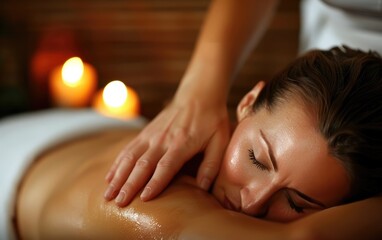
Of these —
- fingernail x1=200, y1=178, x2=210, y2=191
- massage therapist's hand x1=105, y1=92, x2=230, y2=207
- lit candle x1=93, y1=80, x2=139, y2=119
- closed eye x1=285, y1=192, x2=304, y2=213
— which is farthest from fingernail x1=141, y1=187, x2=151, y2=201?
lit candle x1=93, y1=80, x2=139, y2=119

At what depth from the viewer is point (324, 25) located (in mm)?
1651

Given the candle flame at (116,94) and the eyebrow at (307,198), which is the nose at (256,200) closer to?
the eyebrow at (307,198)

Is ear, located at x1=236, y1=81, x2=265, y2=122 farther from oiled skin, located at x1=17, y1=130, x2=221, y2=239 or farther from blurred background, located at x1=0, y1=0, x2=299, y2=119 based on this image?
blurred background, located at x1=0, y1=0, x2=299, y2=119

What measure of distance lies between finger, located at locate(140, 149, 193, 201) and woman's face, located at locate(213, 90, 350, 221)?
0.32 ft

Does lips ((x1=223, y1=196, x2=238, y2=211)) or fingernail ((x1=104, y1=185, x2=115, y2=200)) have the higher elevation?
fingernail ((x1=104, y1=185, x2=115, y2=200))

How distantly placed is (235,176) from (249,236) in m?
0.18

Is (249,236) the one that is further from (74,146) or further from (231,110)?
(231,110)

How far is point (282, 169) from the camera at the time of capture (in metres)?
0.95

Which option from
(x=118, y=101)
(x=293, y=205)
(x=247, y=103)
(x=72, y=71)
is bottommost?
(x=118, y=101)

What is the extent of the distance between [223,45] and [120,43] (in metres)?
1.61

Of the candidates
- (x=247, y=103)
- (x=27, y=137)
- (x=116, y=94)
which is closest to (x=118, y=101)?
(x=116, y=94)

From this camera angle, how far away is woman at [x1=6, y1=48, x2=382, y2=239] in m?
0.92

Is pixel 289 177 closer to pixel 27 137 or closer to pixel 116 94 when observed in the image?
pixel 27 137

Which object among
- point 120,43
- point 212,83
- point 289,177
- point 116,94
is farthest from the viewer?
point 120,43
